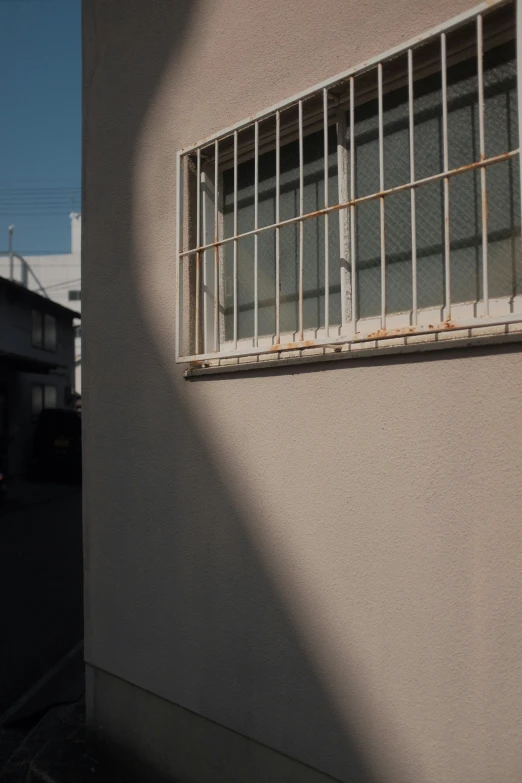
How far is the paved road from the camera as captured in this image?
5.69 m

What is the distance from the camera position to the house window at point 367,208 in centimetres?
246

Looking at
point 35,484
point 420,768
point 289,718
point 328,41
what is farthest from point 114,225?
point 35,484

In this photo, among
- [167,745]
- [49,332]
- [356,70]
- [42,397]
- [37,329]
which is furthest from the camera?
[49,332]

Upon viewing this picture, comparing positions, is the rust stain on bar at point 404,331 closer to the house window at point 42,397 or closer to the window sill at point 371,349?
the window sill at point 371,349

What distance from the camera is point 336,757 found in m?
2.68

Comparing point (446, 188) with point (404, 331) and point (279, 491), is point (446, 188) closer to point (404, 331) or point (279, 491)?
point (404, 331)

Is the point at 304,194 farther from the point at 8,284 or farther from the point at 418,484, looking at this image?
the point at 8,284

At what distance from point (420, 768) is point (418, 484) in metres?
0.95

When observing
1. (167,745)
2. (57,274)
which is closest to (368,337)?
(167,745)

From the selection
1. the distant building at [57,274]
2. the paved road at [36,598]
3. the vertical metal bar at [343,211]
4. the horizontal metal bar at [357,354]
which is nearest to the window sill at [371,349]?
the horizontal metal bar at [357,354]

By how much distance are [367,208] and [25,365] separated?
1816cm

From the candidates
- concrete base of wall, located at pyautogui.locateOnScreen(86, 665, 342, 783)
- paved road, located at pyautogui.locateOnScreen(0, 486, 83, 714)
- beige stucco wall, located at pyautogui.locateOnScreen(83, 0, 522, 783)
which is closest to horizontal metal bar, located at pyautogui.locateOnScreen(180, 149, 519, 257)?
beige stucco wall, located at pyautogui.locateOnScreen(83, 0, 522, 783)

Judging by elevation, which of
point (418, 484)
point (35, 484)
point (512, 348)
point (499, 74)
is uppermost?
point (499, 74)

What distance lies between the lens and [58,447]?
19.5 metres
